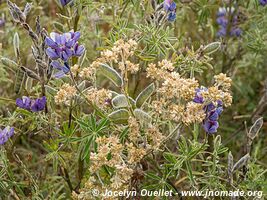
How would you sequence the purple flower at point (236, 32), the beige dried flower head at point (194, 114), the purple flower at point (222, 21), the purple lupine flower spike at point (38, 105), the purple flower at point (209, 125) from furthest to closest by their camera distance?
1. the purple flower at point (222, 21)
2. the purple flower at point (236, 32)
3. the purple lupine flower spike at point (38, 105)
4. the purple flower at point (209, 125)
5. the beige dried flower head at point (194, 114)

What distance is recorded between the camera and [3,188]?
193cm

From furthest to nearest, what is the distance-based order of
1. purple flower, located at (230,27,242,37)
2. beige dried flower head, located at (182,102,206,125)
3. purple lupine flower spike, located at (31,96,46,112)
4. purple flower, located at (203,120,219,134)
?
purple flower, located at (230,27,242,37), purple lupine flower spike, located at (31,96,46,112), purple flower, located at (203,120,219,134), beige dried flower head, located at (182,102,206,125)

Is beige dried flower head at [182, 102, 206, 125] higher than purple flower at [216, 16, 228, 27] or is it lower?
Answer: higher

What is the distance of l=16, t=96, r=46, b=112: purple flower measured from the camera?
6.09 feet

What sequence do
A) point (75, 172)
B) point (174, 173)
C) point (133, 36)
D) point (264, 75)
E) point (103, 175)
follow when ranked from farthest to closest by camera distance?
1. point (264, 75)
2. point (75, 172)
3. point (133, 36)
4. point (103, 175)
5. point (174, 173)

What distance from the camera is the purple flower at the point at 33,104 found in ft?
6.09

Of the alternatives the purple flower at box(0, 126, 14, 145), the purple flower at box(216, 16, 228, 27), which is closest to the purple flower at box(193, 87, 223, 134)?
the purple flower at box(0, 126, 14, 145)

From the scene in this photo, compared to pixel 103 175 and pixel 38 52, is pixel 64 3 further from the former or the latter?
pixel 103 175

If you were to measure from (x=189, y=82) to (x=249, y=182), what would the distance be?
52 centimetres

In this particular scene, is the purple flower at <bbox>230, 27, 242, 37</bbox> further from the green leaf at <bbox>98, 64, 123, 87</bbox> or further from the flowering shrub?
the green leaf at <bbox>98, 64, 123, 87</bbox>

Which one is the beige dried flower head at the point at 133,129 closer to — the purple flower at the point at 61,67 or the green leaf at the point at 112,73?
the green leaf at the point at 112,73

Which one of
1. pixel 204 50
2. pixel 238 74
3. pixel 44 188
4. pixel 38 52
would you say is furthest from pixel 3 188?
pixel 238 74

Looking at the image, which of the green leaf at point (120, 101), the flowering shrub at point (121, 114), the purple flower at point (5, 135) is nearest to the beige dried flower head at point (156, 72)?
the flowering shrub at point (121, 114)

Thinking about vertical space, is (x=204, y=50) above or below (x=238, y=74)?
above
